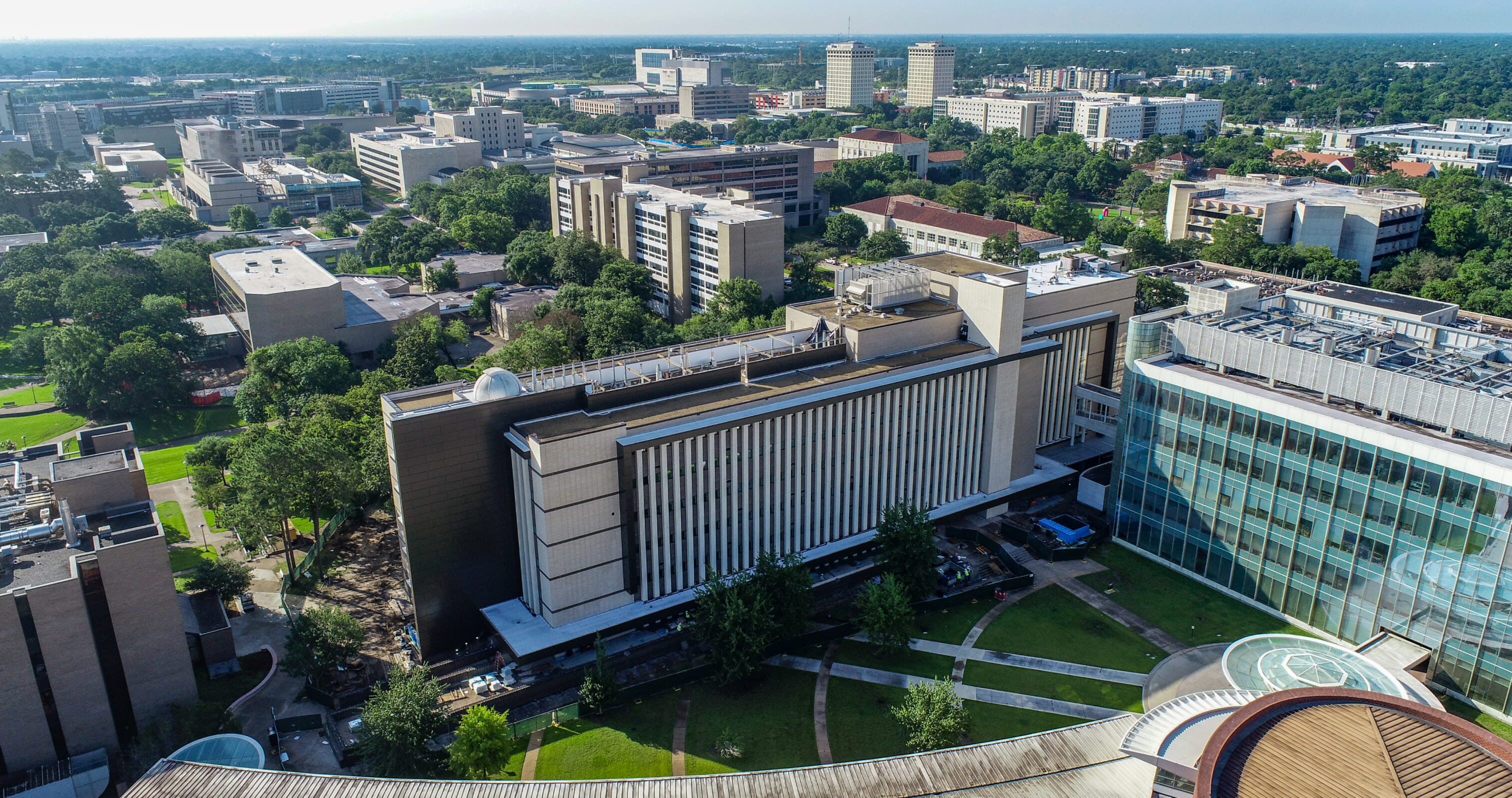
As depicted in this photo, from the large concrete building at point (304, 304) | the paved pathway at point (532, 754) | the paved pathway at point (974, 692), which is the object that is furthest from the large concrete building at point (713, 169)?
the paved pathway at point (532, 754)

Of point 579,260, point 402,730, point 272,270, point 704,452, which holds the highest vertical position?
point 704,452

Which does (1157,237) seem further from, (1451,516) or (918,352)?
(1451,516)

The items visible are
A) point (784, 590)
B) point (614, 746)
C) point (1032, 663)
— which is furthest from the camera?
point (1032, 663)

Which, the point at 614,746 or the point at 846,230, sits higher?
the point at 846,230

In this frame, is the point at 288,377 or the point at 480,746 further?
the point at 288,377

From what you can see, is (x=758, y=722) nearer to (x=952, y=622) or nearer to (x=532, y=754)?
(x=532, y=754)

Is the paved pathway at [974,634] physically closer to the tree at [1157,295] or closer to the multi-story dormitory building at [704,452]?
the multi-story dormitory building at [704,452]

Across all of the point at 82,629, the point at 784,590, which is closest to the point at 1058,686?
the point at 784,590
